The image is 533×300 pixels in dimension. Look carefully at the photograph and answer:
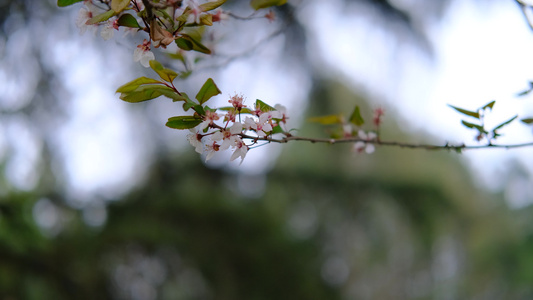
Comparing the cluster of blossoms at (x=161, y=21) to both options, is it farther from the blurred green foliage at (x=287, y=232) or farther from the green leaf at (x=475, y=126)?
the blurred green foliage at (x=287, y=232)

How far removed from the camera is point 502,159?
2654 mm

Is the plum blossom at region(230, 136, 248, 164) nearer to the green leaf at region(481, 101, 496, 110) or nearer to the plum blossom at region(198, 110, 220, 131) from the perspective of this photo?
the plum blossom at region(198, 110, 220, 131)

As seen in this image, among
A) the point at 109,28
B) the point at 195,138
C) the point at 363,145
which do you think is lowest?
the point at 363,145

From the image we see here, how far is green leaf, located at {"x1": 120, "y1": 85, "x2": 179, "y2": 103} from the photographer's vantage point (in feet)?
1.36

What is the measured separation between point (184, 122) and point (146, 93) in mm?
46

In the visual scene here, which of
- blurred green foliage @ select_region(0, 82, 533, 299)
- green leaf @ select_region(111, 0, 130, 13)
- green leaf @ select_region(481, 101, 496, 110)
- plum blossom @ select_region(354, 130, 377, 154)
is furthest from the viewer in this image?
blurred green foliage @ select_region(0, 82, 533, 299)

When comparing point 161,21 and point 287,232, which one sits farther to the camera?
point 287,232

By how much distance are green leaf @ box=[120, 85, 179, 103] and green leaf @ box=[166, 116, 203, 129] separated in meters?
0.03

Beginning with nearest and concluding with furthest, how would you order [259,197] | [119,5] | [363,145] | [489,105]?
[119,5], [489,105], [363,145], [259,197]

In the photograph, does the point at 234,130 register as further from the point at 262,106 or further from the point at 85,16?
the point at 85,16

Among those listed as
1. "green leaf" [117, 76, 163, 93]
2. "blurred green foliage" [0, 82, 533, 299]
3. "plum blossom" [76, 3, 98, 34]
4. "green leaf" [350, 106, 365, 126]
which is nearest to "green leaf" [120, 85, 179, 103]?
"green leaf" [117, 76, 163, 93]

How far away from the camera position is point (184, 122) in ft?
1.45

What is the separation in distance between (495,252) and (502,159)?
54cm

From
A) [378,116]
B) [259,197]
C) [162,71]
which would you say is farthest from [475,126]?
[259,197]
